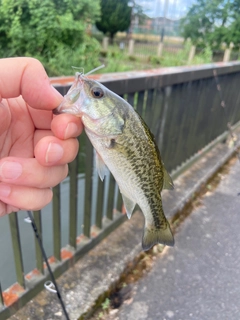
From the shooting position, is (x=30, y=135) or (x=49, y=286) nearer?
(x=30, y=135)

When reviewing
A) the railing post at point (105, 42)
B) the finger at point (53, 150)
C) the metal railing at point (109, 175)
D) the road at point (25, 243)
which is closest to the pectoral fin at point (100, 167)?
the finger at point (53, 150)

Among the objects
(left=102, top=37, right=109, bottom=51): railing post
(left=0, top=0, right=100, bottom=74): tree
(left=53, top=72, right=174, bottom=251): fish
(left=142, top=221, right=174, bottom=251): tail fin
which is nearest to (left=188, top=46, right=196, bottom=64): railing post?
(left=102, top=37, right=109, bottom=51): railing post

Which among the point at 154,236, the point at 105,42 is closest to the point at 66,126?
the point at 154,236

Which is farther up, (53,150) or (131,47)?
(53,150)

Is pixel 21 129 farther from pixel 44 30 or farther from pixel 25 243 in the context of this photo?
pixel 44 30

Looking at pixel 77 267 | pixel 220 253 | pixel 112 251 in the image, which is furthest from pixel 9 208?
pixel 220 253

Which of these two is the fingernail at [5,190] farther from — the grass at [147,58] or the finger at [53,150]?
the grass at [147,58]
